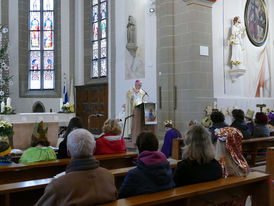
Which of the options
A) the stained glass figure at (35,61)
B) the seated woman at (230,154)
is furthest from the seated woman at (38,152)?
the stained glass figure at (35,61)

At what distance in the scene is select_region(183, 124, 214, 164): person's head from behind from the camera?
115 inches

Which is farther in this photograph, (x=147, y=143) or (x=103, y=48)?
(x=103, y=48)

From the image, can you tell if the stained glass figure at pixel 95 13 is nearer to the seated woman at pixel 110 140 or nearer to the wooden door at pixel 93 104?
the wooden door at pixel 93 104

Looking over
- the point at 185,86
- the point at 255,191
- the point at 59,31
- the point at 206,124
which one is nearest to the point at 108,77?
the point at 59,31

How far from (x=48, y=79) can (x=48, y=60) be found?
2.97 ft

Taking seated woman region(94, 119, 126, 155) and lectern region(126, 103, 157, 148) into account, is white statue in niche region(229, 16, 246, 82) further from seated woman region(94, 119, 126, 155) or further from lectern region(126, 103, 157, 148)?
seated woman region(94, 119, 126, 155)

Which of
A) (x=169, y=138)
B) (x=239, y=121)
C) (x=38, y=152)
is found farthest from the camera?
(x=169, y=138)

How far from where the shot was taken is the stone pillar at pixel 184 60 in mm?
9648

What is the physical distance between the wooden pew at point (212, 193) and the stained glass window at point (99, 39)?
1127cm

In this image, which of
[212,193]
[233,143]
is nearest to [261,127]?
[233,143]

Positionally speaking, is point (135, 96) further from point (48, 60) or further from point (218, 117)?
point (48, 60)

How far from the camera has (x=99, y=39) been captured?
14.6 m

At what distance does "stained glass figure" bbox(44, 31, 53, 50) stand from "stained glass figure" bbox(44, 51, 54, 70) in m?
0.25

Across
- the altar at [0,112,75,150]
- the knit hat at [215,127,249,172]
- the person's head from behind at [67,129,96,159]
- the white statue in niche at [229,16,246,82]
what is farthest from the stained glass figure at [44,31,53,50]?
the person's head from behind at [67,129,96,159]
